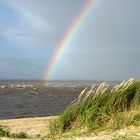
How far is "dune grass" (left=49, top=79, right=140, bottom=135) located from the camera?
12328 mm

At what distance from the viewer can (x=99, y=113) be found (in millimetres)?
12703

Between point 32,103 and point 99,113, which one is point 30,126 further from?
point 32,103

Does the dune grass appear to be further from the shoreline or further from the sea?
the sea

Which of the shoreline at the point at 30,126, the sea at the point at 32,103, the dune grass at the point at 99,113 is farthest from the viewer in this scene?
the sea at the point at 32,103

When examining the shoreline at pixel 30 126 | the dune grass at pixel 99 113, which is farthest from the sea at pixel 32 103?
the dune grass at pixel 99 113

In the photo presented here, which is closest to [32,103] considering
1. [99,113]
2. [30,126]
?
[30,126]

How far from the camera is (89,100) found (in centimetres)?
1298

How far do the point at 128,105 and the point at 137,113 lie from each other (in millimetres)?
1268

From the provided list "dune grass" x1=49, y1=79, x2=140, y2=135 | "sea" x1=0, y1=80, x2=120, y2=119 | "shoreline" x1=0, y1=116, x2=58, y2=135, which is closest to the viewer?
"dune grass" x1=49, y1=79, x2=140, y2=135

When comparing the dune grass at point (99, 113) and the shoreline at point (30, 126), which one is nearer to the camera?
the dune grass at point (99, 113)

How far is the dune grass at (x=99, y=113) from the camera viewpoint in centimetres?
1233

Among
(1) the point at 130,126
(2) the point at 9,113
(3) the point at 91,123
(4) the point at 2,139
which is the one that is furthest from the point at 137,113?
(2) the point at 9,113

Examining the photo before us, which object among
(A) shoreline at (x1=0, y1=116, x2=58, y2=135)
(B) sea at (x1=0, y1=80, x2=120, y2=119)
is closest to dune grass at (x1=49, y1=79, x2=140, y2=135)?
(A) shoreline at (x1=0, y1=116, x2=58, y2=135)

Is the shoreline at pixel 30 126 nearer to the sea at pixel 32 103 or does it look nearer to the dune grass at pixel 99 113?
the dune grass at pixel 99 113
